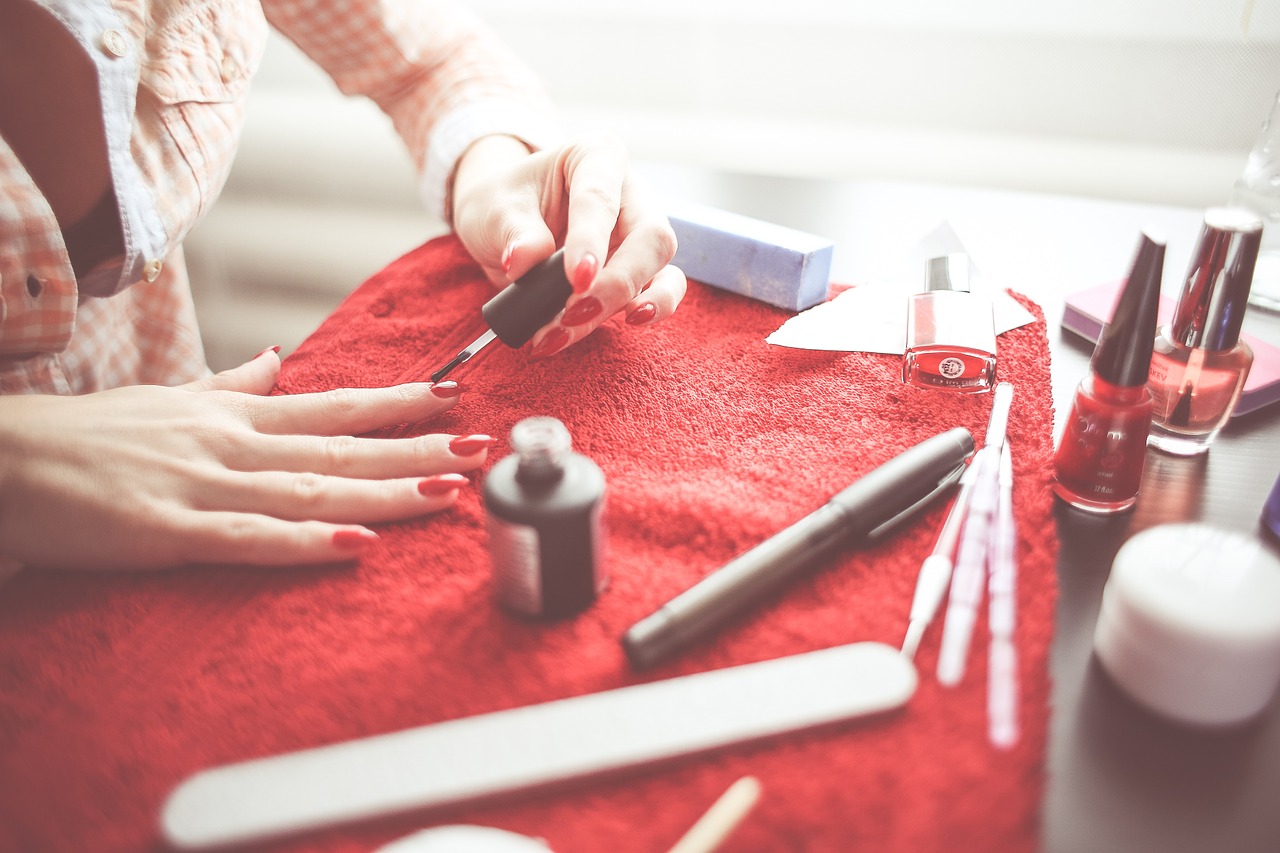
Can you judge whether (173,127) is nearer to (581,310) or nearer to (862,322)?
(581,310)

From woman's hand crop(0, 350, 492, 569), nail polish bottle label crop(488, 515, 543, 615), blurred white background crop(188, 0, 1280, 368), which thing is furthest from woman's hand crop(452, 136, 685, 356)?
blurred white background crop(188, 0, 1280, 368)

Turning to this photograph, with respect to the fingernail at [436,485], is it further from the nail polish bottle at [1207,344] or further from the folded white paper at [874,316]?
the nail polish bottle at [1207,344]

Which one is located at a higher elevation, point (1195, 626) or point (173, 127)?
point (173, 127)

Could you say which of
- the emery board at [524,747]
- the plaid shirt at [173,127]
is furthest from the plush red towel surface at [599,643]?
the plaid shirt at [173,127]

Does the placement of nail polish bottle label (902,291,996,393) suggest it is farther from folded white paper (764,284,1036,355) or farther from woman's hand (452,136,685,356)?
woman's hand (452,136,685,356)

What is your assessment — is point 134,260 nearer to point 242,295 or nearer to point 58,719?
point 58,719

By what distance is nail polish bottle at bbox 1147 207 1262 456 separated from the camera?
443 mm

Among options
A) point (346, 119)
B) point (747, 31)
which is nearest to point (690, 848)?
point (747, 31)

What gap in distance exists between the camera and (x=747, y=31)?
1.04 m

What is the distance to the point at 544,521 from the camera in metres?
0.35

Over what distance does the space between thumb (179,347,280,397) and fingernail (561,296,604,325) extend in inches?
8.0

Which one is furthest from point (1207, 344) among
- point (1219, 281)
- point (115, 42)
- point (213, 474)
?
point (115, 42)

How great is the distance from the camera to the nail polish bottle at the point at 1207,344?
0.44 m

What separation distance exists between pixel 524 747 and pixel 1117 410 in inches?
13.4
